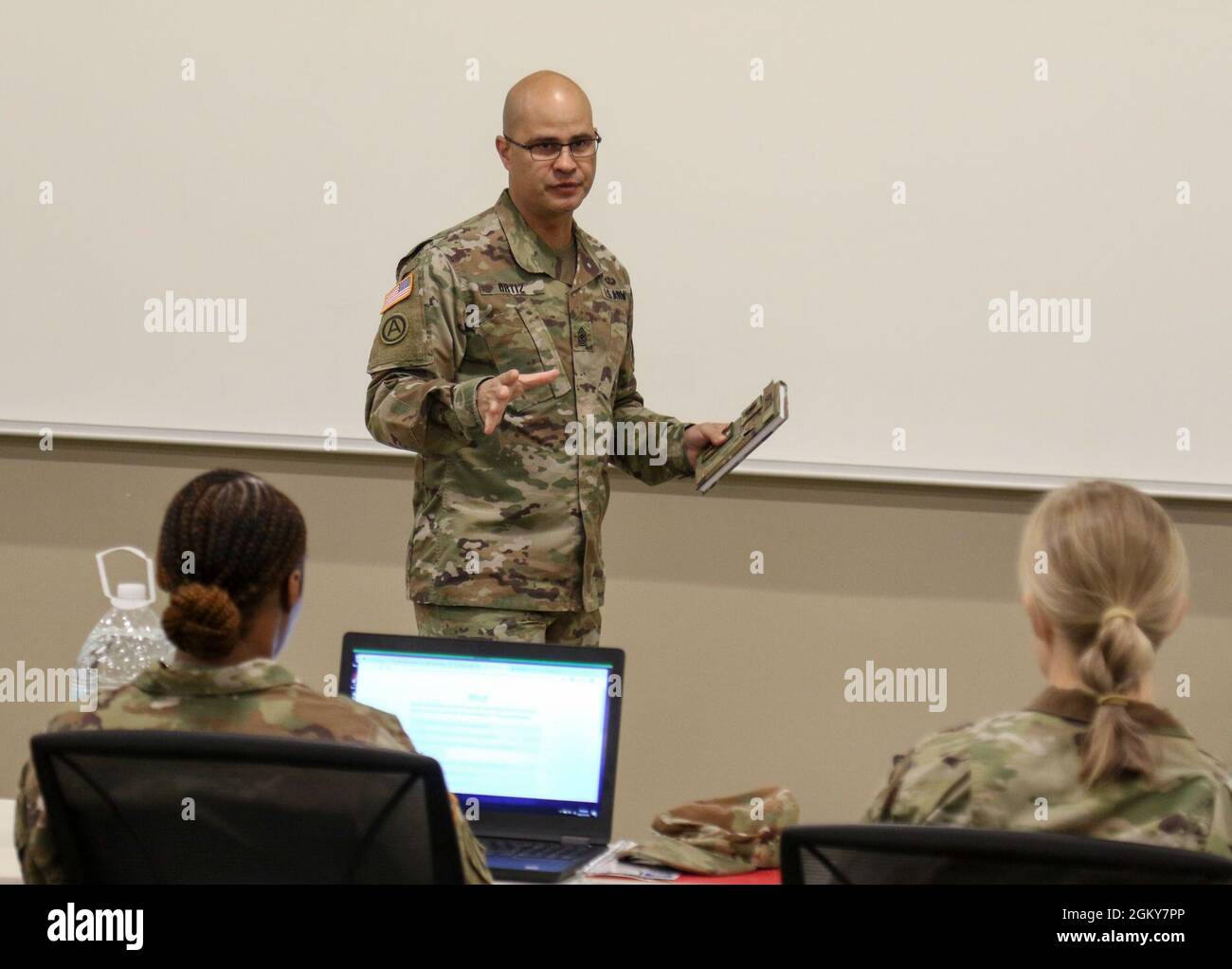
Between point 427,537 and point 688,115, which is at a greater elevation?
point 688,115

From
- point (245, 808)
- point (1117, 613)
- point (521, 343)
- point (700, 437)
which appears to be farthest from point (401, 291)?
point (1117, 613)

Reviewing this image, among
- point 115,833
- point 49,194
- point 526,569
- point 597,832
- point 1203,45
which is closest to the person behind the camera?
point 115,833

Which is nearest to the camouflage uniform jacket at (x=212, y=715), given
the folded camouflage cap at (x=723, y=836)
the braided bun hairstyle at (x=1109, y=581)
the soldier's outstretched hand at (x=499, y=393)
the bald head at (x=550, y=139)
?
the folded camouflage cap at (x=723, y=836)

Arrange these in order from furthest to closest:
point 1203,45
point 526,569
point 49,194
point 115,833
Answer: point 49,194 → point 1203,45 → point 526,569 → point 115,833

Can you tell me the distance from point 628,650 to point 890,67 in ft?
5.04

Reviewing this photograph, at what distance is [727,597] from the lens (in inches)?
138

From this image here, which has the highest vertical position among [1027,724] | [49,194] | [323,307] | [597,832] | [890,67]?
[890,67]

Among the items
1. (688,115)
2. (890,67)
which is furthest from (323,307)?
(890,67)

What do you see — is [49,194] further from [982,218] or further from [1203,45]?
[1203,45]

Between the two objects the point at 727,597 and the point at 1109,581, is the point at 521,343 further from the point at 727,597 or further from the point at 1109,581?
the point at 1109,581

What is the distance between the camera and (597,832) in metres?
1.87

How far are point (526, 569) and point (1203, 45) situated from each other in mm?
2029

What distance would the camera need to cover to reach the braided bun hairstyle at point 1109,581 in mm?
1371
